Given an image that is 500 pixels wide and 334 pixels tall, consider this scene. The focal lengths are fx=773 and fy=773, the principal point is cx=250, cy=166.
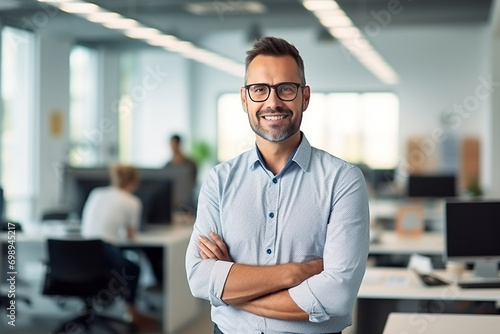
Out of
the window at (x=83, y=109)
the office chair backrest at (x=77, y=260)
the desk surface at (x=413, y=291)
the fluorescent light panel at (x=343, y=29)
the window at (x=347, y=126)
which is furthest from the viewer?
the window at (x=347, y=126)

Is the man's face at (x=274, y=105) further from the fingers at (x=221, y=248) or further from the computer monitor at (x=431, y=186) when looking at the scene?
the computer monitor at (x=431, y=186)

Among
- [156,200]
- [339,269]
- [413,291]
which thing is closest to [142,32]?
[156,200]

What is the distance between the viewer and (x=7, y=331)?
269 inches

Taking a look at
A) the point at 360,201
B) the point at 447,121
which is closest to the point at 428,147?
the point at 447,121

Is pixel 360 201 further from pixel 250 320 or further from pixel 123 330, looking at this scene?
pixel 123 330

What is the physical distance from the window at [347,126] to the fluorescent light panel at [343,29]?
1.93 meters

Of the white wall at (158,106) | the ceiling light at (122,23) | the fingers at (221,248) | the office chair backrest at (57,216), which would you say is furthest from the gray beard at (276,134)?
the white wall at (158,106)

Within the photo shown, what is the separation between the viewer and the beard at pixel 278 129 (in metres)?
2.32

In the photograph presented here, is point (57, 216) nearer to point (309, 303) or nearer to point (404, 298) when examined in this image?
point (404, 298)

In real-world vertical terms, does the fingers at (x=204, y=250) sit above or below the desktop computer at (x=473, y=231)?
above

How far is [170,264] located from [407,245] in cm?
211

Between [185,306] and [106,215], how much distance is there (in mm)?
1300

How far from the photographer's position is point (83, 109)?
1434 centimetres

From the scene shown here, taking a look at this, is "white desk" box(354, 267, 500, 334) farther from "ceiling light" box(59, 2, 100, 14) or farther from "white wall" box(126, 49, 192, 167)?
"white wall" box(126, 49, 192, 167)
